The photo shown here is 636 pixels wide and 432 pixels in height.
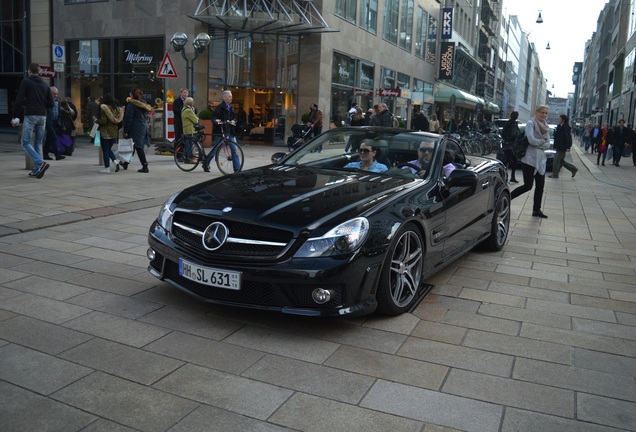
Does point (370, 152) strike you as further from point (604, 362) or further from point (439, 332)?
point (604, 362)

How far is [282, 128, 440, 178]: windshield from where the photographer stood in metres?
5.47

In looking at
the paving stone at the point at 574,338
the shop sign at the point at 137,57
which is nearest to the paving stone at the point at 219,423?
the paving stone at the point at 574,338

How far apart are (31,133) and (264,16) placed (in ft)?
50.2

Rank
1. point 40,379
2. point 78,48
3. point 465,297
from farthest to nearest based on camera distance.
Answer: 1. point 78,48
2. point 465,297
3. point 40,379

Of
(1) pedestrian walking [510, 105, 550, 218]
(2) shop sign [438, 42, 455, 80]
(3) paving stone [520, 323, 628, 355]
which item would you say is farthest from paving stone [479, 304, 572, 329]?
(2) shop sign [438, 42, 455, 80]

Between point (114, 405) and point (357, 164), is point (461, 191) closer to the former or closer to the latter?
point (357, 164)

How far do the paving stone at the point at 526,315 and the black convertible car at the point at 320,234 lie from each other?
0.56 meters

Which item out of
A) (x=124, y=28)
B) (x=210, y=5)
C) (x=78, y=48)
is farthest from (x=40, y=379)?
(x=78, y=48)

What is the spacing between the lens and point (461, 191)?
5.64 meters

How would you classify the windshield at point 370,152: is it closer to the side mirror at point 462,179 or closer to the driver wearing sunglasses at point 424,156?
the driver wearing sunglasses at point 424,156

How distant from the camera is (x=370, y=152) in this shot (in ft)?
18.2

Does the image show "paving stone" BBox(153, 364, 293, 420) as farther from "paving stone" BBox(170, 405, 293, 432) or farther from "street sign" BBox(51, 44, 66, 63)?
"street sign" BBox(51, 44, 66, 63)

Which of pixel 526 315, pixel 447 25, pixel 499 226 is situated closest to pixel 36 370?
pixel 526 315

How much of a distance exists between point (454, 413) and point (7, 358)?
2476 mm
